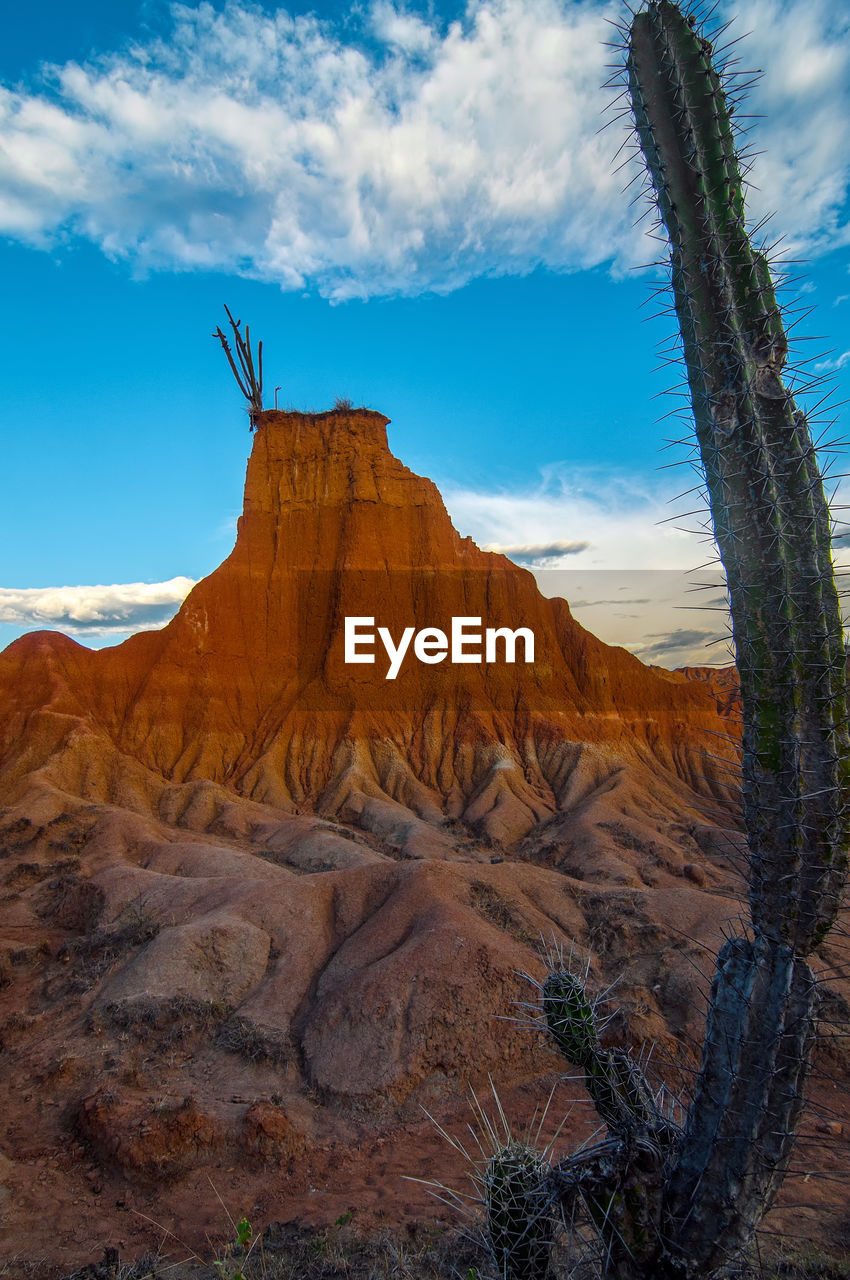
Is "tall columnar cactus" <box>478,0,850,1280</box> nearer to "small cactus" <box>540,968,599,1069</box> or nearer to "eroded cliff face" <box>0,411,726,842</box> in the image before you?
"small cactus" <box>540,968,599,1069</box>

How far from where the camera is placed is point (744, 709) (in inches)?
157

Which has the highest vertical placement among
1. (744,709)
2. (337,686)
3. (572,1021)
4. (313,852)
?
(337,686)

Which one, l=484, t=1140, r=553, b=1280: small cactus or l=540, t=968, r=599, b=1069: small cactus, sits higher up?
l=540, t=968, r=599, b=1069: small cactus

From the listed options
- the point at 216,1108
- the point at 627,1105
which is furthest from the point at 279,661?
the point at 627,1105

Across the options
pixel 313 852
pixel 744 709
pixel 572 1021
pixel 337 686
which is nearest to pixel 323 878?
pixel 313 852

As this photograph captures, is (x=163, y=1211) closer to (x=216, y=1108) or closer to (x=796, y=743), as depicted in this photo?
(x=216, y=1108)

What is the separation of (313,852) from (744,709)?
2488cm

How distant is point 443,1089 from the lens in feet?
42.6

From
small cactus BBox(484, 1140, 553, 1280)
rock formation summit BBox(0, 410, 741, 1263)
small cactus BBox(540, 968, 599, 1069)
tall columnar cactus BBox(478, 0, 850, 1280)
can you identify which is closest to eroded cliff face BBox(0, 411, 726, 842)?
rock formation summit BBox(0, 410, 741, 1263)

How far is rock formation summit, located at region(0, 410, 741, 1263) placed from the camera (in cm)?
1217

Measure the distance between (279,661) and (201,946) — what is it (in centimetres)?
2952

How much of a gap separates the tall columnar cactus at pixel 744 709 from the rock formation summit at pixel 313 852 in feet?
1.65

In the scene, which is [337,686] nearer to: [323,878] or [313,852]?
[313,852]

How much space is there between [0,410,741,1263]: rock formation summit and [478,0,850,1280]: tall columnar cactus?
501mm
